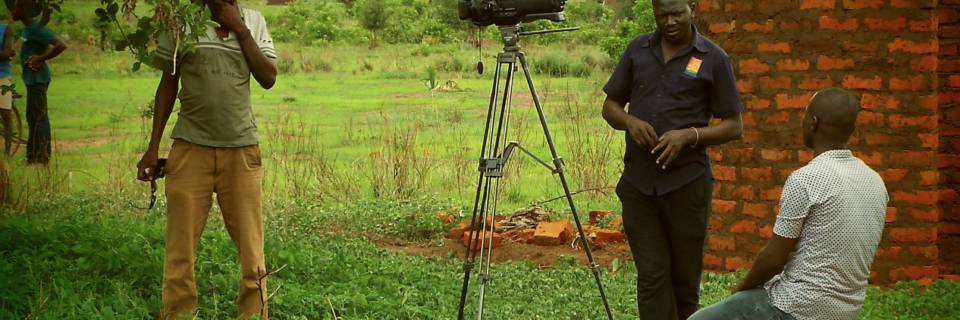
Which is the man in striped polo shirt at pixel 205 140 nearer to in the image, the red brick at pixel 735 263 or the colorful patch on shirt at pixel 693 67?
the colorful patch on shirt at pixel 693 67

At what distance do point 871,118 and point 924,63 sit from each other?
1.29 feet

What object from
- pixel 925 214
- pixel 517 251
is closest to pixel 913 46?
pixel 925 214

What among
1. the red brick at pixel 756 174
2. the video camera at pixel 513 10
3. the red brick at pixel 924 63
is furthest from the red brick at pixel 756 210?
the video camera at pixel 513 10

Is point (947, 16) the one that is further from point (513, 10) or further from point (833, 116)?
point (833, 116)

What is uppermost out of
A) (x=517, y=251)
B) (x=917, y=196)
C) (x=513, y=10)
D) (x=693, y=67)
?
(x=513, y=10)

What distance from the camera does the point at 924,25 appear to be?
5.20 meters

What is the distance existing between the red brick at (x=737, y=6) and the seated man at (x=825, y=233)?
2780 mm

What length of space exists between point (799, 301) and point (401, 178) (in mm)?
5827

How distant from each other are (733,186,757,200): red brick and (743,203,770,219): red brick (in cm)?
4

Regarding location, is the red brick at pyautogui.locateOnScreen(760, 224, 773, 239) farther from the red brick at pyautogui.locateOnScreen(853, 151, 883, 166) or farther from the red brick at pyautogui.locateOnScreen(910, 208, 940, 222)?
the red brick at pyautogui.locateOnScreen(910, 208, 940, 222)

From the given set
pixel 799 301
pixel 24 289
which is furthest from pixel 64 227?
pixel 799 301

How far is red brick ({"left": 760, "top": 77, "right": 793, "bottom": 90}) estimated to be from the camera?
541cm

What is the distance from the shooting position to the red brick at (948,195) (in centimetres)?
565

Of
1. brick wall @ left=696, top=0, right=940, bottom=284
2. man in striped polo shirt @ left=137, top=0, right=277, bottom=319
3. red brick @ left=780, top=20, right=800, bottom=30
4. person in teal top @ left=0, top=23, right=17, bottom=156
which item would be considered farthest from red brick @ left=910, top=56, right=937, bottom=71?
person in teal top @ left=0, top=23, right=17, bottom=156
